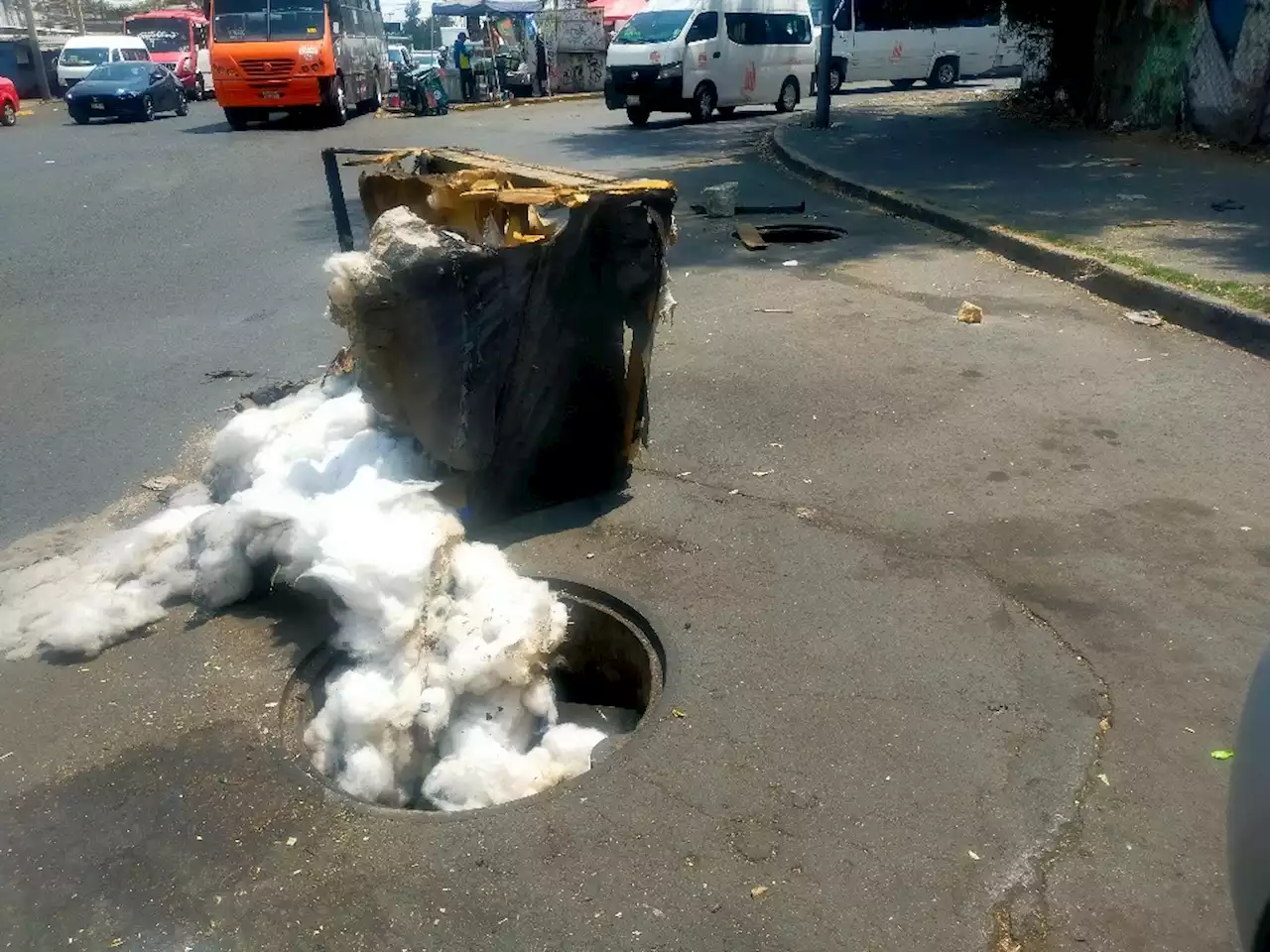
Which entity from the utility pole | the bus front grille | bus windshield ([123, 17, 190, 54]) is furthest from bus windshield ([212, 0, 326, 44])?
bus windshield ([123, 17, 190, 54])

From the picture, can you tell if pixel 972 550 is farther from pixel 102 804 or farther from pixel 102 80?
pixel 102 80

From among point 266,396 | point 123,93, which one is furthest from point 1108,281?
point 123,93

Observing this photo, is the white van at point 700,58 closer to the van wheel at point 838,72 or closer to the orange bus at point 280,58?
the van wheel at point 838,72

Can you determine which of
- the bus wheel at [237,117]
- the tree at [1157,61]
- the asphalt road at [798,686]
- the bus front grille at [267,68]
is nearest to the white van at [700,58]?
the tree at [1157,61]

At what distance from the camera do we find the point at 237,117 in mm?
21500

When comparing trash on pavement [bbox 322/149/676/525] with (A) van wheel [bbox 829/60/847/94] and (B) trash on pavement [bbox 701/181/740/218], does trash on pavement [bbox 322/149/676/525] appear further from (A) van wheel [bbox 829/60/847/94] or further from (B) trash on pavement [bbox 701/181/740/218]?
(A) van wheel [bbox 829/60/847/94]

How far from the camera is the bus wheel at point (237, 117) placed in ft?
69.9

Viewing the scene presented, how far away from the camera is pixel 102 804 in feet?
9.05

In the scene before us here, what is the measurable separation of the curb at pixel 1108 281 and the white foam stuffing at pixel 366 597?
15.6 ft

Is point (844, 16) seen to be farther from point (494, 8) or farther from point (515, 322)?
point (515, 322)

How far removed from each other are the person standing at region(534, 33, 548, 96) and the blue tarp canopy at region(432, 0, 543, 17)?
238cm

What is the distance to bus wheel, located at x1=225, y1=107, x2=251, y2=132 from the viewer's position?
21.3 m

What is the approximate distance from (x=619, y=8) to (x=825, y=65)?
2159 centimetres

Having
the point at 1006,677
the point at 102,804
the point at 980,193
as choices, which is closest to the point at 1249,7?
the point at 980,193
